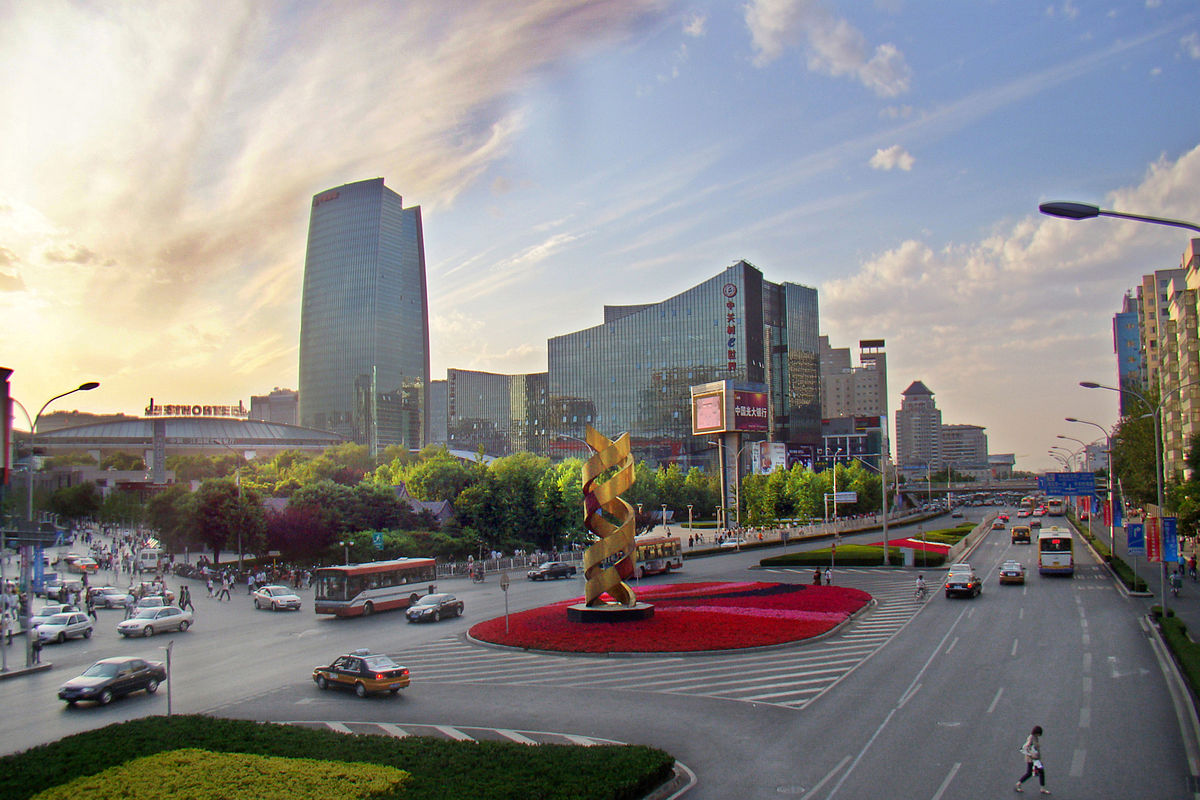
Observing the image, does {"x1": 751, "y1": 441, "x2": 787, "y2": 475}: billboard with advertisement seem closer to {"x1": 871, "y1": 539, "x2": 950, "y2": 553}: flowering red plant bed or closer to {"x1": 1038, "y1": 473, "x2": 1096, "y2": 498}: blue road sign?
{"x1": 871, "y1": 539, "x2": 950, "y2": 553}: flowering red plant bed

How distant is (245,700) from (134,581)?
1619 inches

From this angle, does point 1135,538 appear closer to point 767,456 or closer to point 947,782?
point 947,782

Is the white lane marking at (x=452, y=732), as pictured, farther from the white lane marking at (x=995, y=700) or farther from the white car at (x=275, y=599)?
the white car at (x=275, y=599)

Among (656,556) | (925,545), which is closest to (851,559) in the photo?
(925,545)

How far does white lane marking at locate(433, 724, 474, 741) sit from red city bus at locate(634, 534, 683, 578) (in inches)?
1455

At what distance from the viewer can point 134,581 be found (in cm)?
5894

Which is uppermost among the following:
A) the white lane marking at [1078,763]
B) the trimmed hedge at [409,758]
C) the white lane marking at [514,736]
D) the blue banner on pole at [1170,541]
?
the blue banner on pole at [1170,541]

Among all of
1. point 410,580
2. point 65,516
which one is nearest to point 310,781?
point 410,580

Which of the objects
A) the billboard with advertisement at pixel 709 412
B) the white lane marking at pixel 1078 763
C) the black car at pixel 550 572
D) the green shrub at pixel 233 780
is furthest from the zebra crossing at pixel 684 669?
the billboard with advertisement at pixel 709 412

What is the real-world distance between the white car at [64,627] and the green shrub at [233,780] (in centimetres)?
2381

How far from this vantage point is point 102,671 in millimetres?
25328

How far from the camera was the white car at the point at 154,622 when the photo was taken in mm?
36750

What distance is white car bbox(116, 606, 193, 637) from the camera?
3675 cm

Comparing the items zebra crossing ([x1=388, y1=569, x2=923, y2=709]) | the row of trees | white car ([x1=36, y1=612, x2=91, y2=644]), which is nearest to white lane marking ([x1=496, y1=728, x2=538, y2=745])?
zebra crossing ([x1=388, y1=569, x2=923, y2=709])
